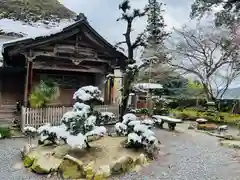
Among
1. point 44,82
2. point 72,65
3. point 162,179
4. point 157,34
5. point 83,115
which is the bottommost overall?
point 162,179

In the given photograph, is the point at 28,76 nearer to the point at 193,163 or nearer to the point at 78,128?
the point at 78,128

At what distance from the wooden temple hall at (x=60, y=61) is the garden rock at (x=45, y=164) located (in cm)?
463

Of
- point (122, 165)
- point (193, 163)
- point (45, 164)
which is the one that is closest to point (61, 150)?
point (45, 164)

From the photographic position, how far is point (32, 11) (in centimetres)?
1948

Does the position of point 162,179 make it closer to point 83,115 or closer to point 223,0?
point 83,115

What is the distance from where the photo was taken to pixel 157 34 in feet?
115

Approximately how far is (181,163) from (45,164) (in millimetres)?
3383

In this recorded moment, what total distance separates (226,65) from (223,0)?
1256cm

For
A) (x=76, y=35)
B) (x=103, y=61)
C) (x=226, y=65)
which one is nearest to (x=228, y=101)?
(x=226, y=65)

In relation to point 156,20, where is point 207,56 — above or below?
below

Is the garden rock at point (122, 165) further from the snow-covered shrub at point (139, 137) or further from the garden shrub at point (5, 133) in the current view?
the garden shrub at point (5, 133)

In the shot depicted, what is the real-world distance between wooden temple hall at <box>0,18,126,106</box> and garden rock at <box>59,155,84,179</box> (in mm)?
5362

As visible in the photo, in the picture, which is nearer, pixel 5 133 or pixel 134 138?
pixel 134 138

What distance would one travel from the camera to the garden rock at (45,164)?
6688mm
